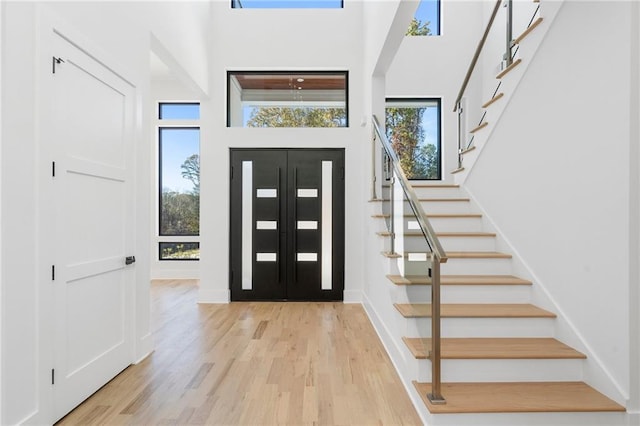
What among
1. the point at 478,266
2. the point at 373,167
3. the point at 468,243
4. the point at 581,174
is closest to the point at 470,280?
the point at 478,266

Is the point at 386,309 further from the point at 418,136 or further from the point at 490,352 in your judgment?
the point at 418,136

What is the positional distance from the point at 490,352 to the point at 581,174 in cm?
133

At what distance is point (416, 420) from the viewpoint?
240 centimetres

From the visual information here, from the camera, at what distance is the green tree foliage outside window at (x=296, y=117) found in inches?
234

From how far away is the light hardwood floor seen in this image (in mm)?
2463

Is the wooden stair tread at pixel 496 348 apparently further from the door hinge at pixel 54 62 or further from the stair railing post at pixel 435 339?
the door hinge at pixel 54 62

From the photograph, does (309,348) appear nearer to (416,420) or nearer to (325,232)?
(416,420)

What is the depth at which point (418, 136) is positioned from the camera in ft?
22.0

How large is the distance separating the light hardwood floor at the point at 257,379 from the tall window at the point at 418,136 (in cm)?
304

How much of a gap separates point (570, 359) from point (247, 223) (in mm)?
4306

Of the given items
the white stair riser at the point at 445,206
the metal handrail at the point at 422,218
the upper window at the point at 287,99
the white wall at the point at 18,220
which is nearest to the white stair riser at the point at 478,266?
the metal handrail at the point at 422,218

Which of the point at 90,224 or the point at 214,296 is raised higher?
the point at 90,224

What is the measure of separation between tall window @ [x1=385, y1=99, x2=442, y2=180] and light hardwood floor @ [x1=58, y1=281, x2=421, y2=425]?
304 cm

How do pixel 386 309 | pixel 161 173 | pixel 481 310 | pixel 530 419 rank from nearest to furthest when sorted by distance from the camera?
pixel 530 419
pixel 481 310
pixel 386 309
pixel 161 173
